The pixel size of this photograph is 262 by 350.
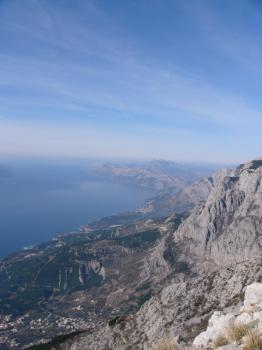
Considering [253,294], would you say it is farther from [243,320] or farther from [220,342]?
[220,342]

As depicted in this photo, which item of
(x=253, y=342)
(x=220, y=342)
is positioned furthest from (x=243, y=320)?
(x=253, y=342)

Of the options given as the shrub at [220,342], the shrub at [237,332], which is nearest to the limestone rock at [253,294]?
the shrub at [220,342]

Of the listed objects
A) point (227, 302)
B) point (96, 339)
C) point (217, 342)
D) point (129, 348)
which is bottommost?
point (96, 339)

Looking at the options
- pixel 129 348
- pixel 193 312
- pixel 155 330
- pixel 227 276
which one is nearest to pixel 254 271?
pixel 227 276

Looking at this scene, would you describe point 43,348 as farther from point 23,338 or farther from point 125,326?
point 23,338

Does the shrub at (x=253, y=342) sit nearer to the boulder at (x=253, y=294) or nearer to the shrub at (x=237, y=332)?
the shrub at (x=237, y=332)

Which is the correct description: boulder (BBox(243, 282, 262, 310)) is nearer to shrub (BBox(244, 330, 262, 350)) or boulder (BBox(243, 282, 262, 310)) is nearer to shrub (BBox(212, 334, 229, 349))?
shrub (BBox(212, 334, 229, 349))

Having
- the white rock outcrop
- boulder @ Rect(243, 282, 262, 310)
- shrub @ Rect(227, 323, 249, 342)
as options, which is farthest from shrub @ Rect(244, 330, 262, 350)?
boulder @ Rect(243, 282, 262, 310)

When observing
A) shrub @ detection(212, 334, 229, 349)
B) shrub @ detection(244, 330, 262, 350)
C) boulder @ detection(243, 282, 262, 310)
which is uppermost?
shrub @ detection(244, 330, 262, 350)
